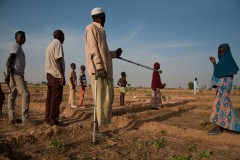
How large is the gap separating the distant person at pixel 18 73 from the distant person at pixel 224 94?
4457mm

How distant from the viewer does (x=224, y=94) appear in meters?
5.34

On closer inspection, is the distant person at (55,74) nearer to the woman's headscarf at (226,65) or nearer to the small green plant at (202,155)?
the small green plant at (202,155)

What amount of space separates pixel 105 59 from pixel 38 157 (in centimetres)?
214

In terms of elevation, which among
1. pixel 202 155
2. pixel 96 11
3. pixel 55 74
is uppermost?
pixel 96 11

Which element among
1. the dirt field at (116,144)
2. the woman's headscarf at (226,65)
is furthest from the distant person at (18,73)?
the woman's headscarf at (226,65)

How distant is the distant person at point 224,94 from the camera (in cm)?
527

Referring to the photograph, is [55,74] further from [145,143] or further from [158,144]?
[158,144]

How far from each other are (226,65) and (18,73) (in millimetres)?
4947

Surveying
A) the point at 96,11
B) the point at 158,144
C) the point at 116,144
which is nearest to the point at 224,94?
the point at 158,144

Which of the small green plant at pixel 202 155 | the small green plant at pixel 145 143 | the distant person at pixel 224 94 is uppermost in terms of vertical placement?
the distant person at pixel 224 94

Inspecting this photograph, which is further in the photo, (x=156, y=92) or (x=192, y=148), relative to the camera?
(x=156, y=92)

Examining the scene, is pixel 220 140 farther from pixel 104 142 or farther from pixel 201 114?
pixel 201 114

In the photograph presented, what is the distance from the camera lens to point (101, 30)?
4.70 m

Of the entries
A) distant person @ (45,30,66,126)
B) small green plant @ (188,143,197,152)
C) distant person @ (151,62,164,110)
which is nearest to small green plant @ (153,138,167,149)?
small green plant @ (188,143,197,152)
